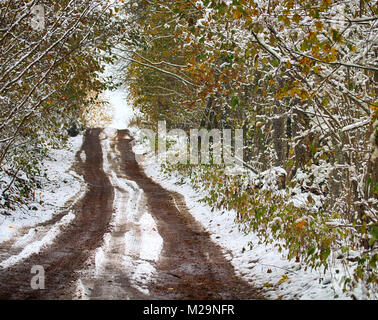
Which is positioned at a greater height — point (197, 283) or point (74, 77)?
point (74, 77)

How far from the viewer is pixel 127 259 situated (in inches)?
267

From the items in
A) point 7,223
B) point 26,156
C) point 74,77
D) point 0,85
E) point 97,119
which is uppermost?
point 97,119

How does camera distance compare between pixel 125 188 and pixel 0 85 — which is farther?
pixel 125 188

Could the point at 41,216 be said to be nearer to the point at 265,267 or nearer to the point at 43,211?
the point at 43,211

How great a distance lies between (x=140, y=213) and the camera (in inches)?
438

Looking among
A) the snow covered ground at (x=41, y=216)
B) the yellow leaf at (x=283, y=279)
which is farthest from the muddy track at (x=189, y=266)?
the snow covered ground at (x=41, y=216)

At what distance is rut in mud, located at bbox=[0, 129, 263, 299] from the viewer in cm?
527

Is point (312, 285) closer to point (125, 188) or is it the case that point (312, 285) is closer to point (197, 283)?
point (197, 283)

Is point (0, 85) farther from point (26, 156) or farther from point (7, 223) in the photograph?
point (26, 156)

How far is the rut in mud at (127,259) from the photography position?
17.3ft
